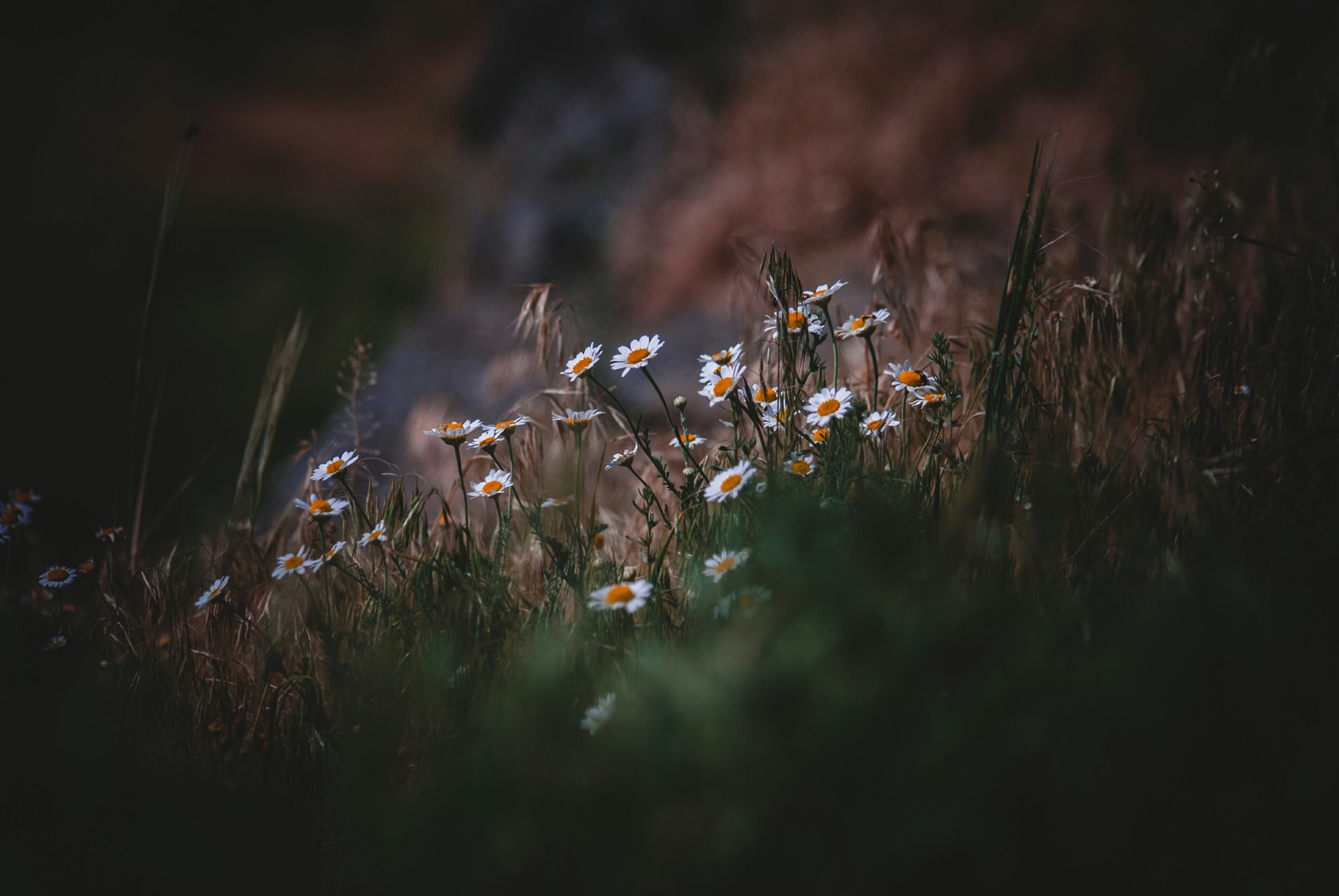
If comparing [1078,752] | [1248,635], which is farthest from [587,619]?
[1248,635]

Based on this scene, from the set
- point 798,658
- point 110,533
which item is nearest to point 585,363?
point 798,658

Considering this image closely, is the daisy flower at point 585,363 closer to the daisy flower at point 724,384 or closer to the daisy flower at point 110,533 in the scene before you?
the daisy flower at point 724,384

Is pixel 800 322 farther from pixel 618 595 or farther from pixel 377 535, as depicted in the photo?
pixel 377 535

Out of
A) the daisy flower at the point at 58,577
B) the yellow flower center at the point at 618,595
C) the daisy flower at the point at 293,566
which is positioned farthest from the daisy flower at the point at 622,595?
the daisy flower at the point at 58,577

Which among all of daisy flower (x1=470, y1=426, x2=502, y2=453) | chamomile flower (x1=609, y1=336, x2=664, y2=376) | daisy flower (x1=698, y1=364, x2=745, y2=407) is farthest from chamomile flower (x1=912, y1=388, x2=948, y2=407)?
daisy flower (x1=470, y1=426, x2=502, y2=453)

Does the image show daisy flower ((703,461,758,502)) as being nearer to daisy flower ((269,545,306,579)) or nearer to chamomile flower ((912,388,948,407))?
Answer: chamomile flower ((912,388,948,407))
